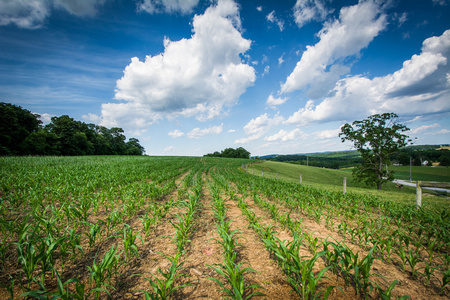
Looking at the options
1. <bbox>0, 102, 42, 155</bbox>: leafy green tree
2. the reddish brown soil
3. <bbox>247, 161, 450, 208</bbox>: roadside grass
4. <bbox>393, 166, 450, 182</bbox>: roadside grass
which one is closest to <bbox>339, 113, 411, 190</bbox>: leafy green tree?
<bbox>247, 161, 450, 208</bbox>: roadside grass

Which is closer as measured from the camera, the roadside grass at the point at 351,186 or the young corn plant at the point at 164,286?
the young corn plant at the point at 164,286

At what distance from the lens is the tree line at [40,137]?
120 ft

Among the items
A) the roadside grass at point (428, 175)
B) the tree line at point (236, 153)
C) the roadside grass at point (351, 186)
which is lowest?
the roadside grass at point (428, 175)

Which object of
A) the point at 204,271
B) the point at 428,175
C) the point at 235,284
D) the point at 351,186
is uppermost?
the point at 235,284

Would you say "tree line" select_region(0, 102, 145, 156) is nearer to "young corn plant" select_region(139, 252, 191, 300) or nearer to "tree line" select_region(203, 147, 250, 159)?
"young corn plant" select_region(139, 252, 191, 300)

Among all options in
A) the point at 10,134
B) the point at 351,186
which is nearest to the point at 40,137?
the point at 10,134

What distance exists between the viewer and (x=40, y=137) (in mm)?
41219

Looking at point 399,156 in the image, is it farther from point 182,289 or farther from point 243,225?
point 182,289

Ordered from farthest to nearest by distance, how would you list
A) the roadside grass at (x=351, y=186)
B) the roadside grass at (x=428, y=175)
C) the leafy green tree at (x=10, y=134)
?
the roadside grass at (x=428, y=175) → the leafy green tree at (x=10, y=134) → the roadside grass at (x=351, y=186)

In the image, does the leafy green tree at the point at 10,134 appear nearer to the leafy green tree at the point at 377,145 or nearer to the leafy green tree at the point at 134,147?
the leafy green tree at the point at 134,147

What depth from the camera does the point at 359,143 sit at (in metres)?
22.0

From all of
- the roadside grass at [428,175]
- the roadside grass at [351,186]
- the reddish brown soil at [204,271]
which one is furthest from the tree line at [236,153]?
the reddish brown soil at [204,271]

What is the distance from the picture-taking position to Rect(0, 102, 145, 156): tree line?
36438 millimetres

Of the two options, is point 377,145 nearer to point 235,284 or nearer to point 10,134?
point 235,284
